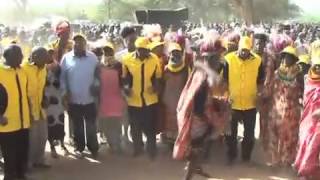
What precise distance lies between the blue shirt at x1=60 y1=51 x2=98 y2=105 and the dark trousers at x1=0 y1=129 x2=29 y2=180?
111cm

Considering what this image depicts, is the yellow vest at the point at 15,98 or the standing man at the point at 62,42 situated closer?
the yellow vest at the point at 15,98

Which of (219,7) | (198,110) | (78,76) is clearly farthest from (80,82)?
(219,7)

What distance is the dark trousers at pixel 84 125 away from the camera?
8289 mm

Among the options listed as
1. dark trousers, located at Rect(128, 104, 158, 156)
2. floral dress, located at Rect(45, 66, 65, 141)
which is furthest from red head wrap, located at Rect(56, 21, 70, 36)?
dark trousers, located at Rect(128, 104, 158, 156)

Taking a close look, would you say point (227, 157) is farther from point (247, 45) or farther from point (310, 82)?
point (310, 82)

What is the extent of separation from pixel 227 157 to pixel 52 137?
93.1 inches

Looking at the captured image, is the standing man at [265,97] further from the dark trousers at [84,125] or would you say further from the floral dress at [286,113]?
the dark trousers at [84,125]

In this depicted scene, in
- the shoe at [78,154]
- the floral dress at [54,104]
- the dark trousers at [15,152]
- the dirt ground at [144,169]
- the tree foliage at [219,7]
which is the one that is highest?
the tree foliage at [219,7]

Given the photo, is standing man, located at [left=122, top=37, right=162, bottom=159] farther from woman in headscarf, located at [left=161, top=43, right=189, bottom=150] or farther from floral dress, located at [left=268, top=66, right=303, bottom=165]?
floral dress, located at [left=268, top=66, right=303, bottom=165]

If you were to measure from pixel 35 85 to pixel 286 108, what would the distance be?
9.90 feet

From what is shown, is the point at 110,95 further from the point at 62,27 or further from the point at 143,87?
the point at 62,27

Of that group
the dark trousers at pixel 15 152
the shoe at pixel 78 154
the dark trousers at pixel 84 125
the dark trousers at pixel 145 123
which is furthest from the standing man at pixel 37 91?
the dark trousers at pixel 145 123

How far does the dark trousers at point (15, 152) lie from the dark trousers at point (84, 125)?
112 centimetres

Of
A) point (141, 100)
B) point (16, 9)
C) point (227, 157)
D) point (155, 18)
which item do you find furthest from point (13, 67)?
point (16, 9)
